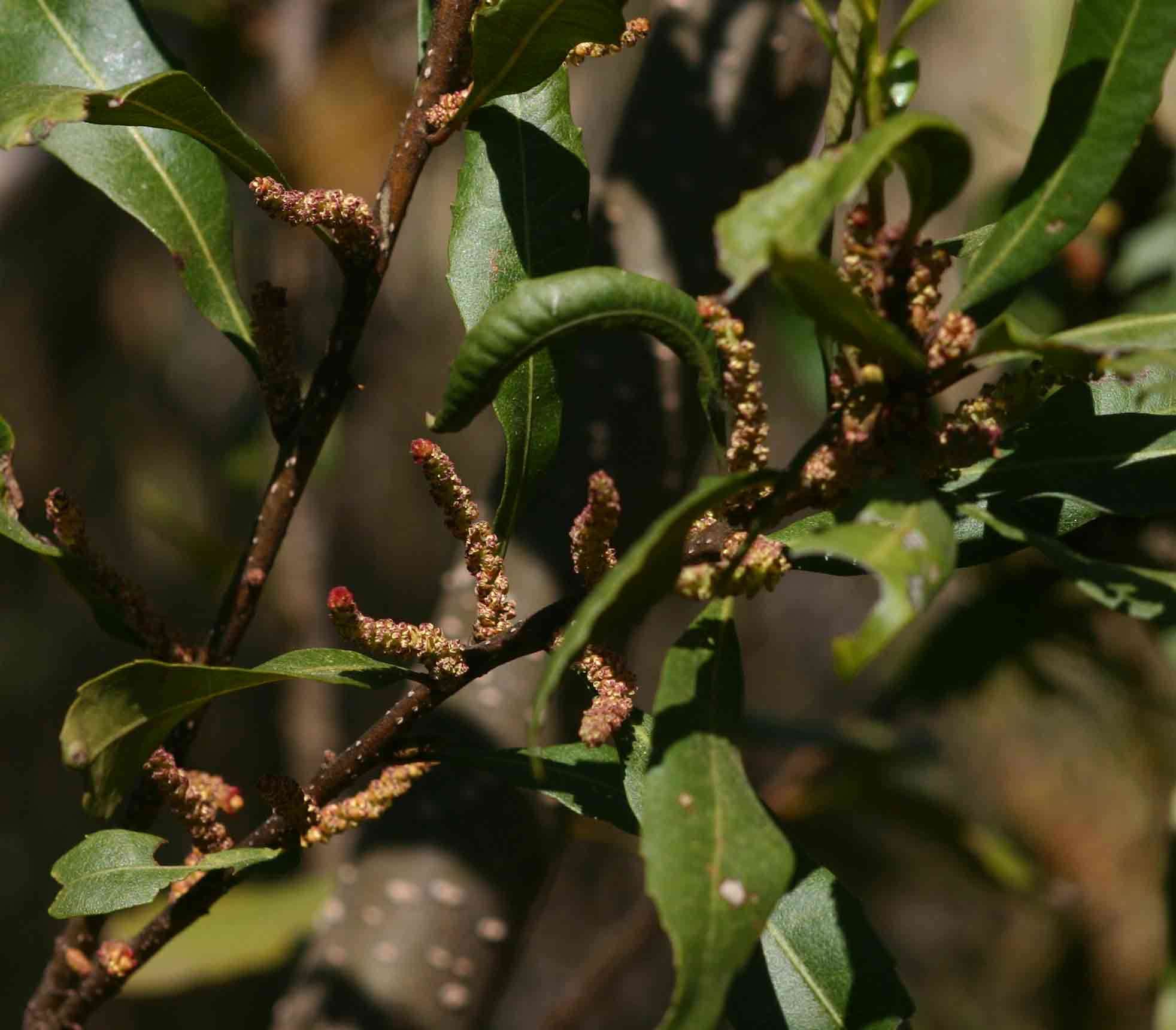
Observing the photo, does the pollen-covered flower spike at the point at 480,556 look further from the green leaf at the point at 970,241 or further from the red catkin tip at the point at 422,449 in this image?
the green leaf at the point at 970,241

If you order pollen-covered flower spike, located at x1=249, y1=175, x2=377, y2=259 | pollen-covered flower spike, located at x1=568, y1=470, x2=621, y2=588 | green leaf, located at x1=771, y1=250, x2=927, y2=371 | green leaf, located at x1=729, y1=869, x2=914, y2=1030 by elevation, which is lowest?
green leaf, located at x1=729, y1=869, x2=914, y2=1030

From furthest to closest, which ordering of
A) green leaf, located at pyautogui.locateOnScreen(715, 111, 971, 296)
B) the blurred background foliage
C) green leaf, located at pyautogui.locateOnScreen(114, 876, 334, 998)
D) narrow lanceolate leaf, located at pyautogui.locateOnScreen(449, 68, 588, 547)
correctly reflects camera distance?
green leaf, located at pyautogui.locateOnScreen(114, 876, 334, 998), the blurred background foliage, narrow lanceolate leaf, located at pyautogui.locateOnScreen(449, 68, 588, 547), green leaf, located at pyautogui.locateOnScreen(715, 111, 971, 296)

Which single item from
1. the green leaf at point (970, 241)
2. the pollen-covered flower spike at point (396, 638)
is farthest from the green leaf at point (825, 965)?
the green leaf at point (970, 241)

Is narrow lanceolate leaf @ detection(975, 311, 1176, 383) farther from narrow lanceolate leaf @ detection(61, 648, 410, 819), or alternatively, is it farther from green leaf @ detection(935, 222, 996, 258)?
narrow lanceolate leaf @ detection(61, 648, 410, 819)

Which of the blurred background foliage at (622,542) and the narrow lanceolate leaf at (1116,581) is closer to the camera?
the narrow lanceolate leaf at (1116,581)

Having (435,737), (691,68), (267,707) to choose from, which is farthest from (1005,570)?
(267,707)

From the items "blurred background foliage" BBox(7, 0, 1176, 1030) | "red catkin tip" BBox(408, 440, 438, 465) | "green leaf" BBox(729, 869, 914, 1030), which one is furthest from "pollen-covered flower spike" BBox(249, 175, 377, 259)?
"blurred background foliage" BBox(7, 0, 1176, 1030)

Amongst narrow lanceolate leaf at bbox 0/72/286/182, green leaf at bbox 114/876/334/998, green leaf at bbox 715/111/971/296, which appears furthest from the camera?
green leaf at bbox 114/876/334/998
